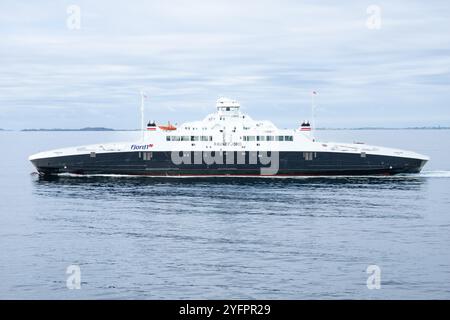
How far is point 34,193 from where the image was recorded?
254 feet

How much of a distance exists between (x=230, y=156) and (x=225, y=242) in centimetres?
4808

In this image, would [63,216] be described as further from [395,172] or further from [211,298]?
[395,172]

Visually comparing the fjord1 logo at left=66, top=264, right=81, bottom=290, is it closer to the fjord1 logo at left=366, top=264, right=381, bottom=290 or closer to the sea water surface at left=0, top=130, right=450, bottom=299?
the sea water surface at left=0, top=130, right=450, bottom=299

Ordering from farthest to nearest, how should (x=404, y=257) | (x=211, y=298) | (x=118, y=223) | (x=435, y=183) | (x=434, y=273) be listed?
(x=435, y=183) < (x=118, y=223) < (x=404, y=257) < (x=434, y=273) < (x=211, y=298)

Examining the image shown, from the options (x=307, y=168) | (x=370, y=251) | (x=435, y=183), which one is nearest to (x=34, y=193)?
(x=307, y=168)

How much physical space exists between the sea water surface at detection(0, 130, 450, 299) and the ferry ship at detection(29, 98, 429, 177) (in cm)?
1243

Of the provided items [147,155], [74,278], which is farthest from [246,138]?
[74,278]

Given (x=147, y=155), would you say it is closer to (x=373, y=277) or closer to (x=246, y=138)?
(x=246, y=138)

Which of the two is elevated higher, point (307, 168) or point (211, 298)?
point (307, 168)

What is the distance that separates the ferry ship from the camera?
303 feet

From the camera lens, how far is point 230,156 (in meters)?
93.9

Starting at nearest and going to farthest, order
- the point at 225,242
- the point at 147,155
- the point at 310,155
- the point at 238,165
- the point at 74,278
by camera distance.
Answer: the point at 74,278
the point at 225,242
the point at 310,155
the point at 147,155
the point at 238,165

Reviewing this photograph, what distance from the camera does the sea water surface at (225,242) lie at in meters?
35.2

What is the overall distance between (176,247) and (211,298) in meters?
11.5
